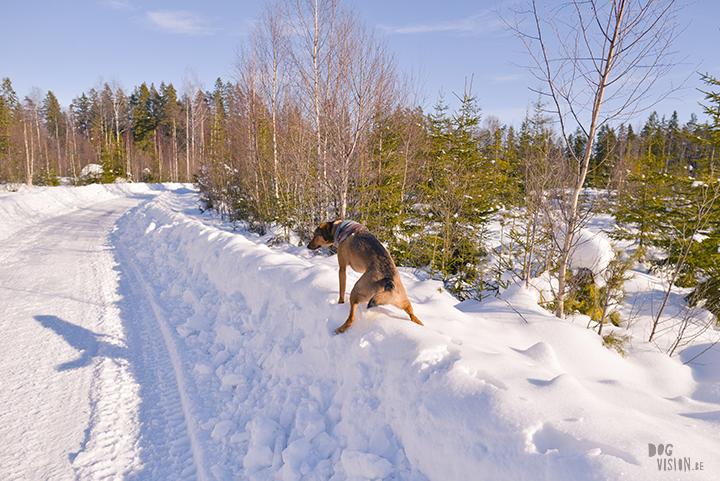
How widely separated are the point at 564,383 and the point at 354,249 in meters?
2.10

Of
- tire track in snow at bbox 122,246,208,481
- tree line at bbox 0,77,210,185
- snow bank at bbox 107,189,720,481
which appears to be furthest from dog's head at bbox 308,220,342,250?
tree line at bbox 0,77,210,185

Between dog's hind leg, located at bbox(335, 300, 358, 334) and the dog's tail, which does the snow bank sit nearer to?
dog's hind leg, located at bbox(335, 300, 358, 334)

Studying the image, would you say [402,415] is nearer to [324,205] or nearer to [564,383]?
[564,383]

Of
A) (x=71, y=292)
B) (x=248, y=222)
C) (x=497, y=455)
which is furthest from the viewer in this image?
(x=248, y=222)

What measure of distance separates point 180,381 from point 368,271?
7.91 feet

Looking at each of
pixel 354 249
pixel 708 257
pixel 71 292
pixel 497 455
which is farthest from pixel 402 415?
pixel 708 257

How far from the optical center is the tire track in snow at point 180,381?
2.64 meters

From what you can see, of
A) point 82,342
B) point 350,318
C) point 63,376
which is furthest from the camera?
point 82,342

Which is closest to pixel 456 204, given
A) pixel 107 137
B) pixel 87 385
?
pixel 87 385

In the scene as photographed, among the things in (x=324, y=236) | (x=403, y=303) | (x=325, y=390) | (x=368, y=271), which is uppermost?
(x=324, y=236)

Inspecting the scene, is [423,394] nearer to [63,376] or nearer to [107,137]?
[63,376]

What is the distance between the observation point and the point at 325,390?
2.94 metres

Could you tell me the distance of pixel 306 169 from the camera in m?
9.48

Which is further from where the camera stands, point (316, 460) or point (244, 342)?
point (244, 342)
